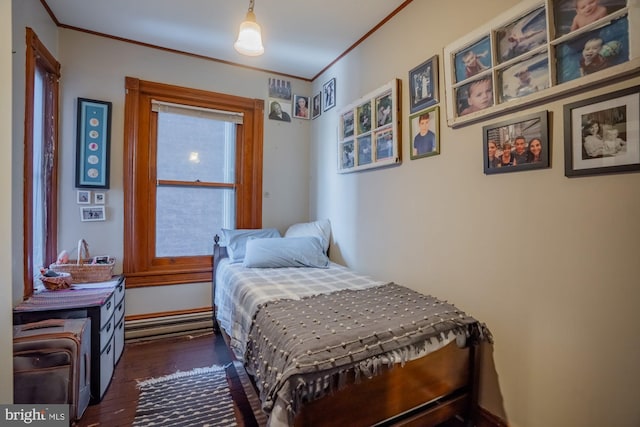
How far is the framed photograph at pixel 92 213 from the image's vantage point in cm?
250

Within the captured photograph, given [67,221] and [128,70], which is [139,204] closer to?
[67,221]

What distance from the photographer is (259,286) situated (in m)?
1.91

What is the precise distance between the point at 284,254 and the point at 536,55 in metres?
1.99

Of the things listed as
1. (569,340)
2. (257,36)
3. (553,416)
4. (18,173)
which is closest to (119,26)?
(18,173)

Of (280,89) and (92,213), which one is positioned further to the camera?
(280,89)

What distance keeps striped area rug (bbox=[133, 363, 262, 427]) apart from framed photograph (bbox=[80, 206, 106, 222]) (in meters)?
1.38

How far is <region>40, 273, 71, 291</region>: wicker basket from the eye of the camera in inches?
79.4

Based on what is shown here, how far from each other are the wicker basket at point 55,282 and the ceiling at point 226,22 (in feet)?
6.32

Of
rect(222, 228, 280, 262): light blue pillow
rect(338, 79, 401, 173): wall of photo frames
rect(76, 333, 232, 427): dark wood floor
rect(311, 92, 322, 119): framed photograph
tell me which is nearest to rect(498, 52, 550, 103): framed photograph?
rect(338, 79, 401, 173): wall of photo frames

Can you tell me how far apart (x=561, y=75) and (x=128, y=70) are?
3.07 meters

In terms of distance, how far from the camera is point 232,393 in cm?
190

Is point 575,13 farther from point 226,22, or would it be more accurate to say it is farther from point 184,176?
point 184,176

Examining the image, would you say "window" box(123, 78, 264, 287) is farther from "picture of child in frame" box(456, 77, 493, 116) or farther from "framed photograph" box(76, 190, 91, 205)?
"picture of child in frame" box(456, 77, 493, 116)

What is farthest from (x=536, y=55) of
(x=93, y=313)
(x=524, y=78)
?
(x=93, y=313)
